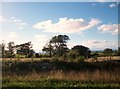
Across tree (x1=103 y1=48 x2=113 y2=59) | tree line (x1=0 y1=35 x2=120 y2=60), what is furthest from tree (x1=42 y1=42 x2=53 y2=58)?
tree (x1=103 y1=48 x2=113 y2=59)

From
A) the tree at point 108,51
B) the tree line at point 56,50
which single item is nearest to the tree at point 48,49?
the tree line at point 56,50

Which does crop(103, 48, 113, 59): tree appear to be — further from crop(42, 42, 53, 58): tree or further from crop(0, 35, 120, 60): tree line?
crop(42, 42, 53, 58): tree

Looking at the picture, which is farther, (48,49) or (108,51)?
(48,49)

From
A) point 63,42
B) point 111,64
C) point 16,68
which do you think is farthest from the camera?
point 63,42

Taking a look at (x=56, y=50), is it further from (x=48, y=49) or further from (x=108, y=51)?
(x=108, y=51)

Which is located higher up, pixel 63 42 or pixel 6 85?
pixel 63 42

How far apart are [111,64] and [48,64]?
14.5 feet

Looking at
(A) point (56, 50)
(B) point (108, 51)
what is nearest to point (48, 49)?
(A) point (56, 50)

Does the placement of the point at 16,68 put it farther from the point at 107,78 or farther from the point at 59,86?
the point at 59,86

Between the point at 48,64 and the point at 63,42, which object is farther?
the point at 63,42

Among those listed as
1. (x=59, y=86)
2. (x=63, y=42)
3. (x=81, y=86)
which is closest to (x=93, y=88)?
(x=81, y=86)

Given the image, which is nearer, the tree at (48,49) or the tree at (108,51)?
the tree at (108,51)

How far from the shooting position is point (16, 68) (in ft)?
54.5

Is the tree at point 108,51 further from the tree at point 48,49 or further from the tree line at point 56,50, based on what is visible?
the tree at point 48,49
